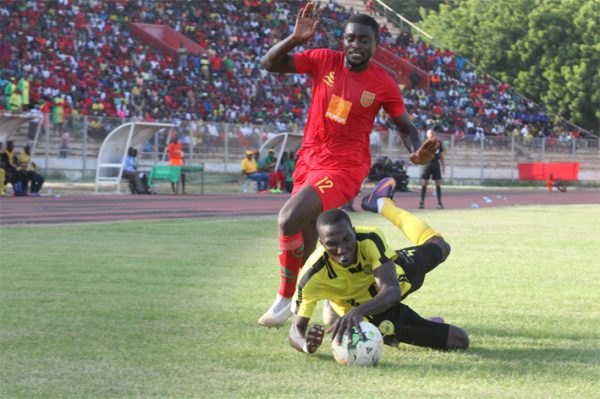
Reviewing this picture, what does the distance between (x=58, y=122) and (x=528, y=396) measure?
28195mm

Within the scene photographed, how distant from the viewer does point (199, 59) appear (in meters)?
44.6

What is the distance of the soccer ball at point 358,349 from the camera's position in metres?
5.96

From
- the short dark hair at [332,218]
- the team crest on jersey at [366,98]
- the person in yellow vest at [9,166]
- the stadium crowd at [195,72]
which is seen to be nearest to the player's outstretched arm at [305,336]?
the short dark hair at [332,218]

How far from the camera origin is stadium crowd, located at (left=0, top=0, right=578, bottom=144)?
38469 millimetres

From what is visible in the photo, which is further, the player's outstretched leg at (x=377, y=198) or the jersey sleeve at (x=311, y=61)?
the player's outstretched leg at (x=377, y=198)

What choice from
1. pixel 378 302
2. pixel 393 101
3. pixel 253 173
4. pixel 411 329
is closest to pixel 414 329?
pixel 411 329

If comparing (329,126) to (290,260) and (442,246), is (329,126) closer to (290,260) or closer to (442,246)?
(290,260)

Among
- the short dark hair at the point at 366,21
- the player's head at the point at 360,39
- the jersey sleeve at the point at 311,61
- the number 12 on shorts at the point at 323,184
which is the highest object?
the short dark hair at the point at 366,21

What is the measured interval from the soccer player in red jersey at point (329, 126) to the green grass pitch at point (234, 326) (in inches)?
Result: 24.3

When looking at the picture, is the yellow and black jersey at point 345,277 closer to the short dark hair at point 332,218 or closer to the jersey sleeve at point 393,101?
the short dark hair at point 332,218

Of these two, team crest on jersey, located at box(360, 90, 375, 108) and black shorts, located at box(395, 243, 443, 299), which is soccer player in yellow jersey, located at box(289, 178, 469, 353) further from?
team crest on jersey, located at box(360, 90, 375, 108)

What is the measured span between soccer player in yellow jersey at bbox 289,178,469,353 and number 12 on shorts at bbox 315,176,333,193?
2.80 feet

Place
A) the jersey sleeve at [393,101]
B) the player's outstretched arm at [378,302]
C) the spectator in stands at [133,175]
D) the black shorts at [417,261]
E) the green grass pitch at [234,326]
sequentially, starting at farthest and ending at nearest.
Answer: the spectator in stands at [133,175] → the jersey sleeve at [393,101] → the black shorts at [417,261] → the player's outstretched arm at [378,302] → the green grass pitch at [234,326]

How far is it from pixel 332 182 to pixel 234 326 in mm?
1171
